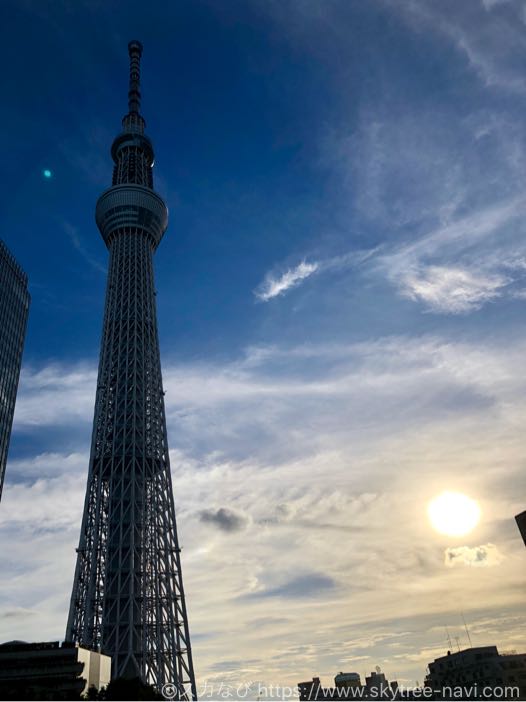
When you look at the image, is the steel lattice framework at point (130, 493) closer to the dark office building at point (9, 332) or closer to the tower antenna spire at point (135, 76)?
the dark office building at point (9, 332)

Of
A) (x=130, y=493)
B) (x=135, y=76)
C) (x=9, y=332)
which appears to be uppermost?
(x=135, y=76)

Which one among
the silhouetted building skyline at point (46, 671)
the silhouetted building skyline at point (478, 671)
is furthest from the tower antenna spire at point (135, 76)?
the silhouetted building skyline at point (478, 671)

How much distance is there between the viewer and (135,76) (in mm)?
163375

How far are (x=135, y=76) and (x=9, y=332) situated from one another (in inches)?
3276

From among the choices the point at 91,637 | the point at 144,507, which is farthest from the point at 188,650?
the point at 144,507

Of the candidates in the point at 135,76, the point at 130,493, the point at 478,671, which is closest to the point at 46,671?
the point at 130,493

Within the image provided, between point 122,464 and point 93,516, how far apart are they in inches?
400

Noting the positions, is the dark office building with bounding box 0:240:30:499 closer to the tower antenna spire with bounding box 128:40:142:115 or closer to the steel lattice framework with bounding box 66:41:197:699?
the steel lattice framework with bounding box 66:41:197:699

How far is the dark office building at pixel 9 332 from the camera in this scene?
133500 mm

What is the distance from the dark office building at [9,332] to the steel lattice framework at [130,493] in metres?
29.7

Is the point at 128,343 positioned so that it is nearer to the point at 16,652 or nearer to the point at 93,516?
the point at 93,516

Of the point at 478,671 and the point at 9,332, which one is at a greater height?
the point at 9,332

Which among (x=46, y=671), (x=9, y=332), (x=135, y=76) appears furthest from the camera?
(x=135, y=76)

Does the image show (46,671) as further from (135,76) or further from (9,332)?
(135,76)
